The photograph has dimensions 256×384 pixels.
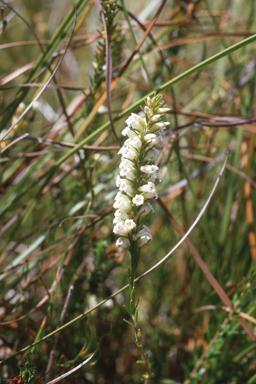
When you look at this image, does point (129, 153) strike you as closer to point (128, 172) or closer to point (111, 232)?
point (128, 172)

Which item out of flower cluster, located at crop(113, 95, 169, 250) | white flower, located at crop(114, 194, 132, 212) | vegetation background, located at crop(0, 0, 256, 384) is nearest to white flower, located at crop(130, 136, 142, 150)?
flower cluster, located at crop(113, 95, 169, 250)

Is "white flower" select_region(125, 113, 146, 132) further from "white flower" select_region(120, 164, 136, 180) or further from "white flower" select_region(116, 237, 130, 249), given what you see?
"white flower" select_region(116, 237, 130, 249)

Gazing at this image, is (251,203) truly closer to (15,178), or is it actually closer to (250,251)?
(250,251)

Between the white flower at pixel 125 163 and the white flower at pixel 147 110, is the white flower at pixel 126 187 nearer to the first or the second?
the white flower at pixel 125 163

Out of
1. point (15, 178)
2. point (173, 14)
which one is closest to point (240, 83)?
point (173, 14)

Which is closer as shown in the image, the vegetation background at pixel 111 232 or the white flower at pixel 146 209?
the white flower at pixel 146 209

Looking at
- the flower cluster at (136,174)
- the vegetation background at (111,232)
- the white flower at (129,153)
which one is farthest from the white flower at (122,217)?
the vegetation background at (111,232)
